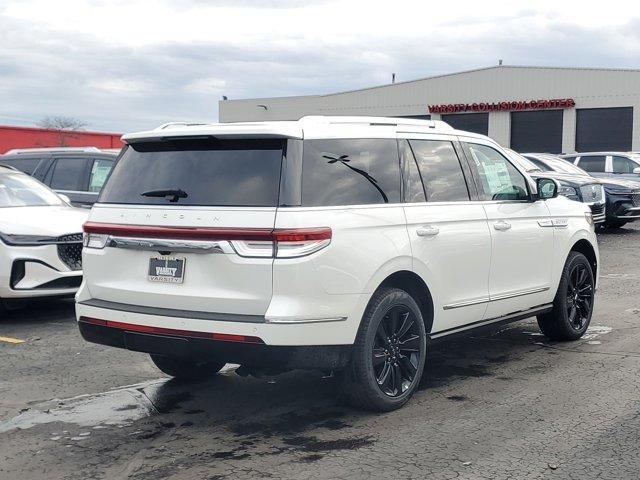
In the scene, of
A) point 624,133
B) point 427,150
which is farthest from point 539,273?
point 624,133

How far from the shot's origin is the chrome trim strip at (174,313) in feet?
16.3

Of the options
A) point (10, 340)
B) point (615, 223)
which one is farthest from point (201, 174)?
point (615, 223)

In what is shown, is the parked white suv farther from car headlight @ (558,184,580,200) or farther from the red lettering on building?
the red lettering on building

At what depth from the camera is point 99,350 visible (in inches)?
303

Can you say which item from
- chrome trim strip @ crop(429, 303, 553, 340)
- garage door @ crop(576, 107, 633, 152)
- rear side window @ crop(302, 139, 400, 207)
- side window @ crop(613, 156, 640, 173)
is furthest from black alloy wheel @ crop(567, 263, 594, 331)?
garage door @ crop(576, 107, 633, 152)

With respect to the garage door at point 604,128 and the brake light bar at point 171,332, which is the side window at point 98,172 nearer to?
the brake light bar at point 171,332

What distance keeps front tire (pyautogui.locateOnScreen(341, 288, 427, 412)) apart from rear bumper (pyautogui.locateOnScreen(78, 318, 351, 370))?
0.18m

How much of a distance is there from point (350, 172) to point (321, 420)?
1.60 metres

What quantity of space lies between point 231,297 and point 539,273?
3194 mm

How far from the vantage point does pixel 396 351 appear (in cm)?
564

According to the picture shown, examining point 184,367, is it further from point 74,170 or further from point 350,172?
point 74,170

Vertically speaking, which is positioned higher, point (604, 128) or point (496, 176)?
point (604, 128)

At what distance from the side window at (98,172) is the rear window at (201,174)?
769 cm

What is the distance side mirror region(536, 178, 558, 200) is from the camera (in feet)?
24.2
